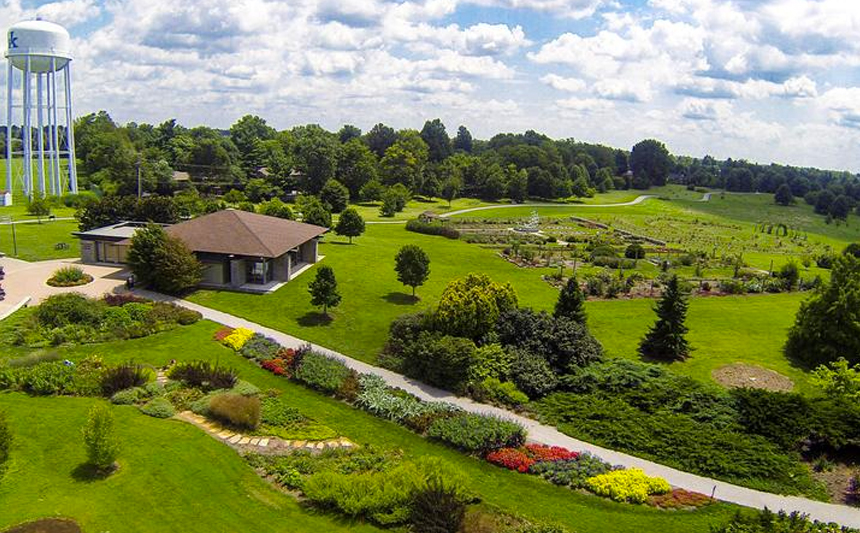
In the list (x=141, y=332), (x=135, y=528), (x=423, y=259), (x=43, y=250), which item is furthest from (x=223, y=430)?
(x=43, y=250)

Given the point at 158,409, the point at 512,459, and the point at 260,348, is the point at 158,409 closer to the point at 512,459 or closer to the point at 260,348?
the point at 260,348

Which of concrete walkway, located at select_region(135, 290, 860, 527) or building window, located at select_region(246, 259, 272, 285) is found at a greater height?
building window, located at select_region(246, 259, 272, 285)

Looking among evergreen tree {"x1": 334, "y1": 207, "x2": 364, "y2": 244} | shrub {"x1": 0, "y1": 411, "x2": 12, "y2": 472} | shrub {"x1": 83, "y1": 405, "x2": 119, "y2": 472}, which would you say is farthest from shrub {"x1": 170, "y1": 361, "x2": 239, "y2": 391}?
evergreen tree {"x1": 334, "y1": 207, "x2": 364, "y2": 244}

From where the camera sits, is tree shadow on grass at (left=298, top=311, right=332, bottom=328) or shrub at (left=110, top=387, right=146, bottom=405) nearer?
shrub at (left=110, top=387, right=146, bottom=405)

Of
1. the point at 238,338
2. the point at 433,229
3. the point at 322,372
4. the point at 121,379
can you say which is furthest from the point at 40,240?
the point at 322,372

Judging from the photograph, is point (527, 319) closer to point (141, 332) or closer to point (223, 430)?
point (223, 430)

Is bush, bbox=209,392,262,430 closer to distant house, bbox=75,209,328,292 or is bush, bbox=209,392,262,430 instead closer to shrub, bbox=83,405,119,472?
shrub, bbox=83,405,119,472
